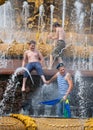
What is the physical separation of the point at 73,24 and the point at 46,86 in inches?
302

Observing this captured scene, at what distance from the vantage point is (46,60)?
10.7 m

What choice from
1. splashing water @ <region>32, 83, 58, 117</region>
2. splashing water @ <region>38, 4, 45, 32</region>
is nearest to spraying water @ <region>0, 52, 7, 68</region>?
splashing water @ <region>32, 83, 58, 117</region>

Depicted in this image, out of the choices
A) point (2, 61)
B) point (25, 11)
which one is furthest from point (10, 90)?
point (25, 11)

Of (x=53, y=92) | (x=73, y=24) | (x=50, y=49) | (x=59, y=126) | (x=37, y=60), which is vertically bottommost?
(x=59, y=126)

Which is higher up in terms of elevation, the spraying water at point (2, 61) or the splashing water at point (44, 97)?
the spraying water at point (2, 61)

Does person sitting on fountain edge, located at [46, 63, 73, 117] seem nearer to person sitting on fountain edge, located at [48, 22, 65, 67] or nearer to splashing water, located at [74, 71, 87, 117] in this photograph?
splashing water, located at [74, 71, 87, 117]

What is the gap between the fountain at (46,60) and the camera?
823 cm

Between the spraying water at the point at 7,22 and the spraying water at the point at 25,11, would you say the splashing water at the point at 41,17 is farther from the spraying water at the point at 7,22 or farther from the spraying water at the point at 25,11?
the spraying water at the point at 7,22

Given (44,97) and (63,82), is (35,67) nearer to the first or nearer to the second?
(44,97)

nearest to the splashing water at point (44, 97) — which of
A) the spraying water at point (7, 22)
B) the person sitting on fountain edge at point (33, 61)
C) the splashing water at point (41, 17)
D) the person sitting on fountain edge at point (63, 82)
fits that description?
the person sitting on fountain edge at point (33, 61)

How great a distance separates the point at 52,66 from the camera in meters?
10.2

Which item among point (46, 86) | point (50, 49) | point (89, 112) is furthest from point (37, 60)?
point (50, 49)

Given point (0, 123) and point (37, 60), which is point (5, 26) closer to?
point (37, 60)

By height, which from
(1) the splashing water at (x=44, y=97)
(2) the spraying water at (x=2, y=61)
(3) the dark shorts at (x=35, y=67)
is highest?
(2) the spraying water at (x=2, y=61)
